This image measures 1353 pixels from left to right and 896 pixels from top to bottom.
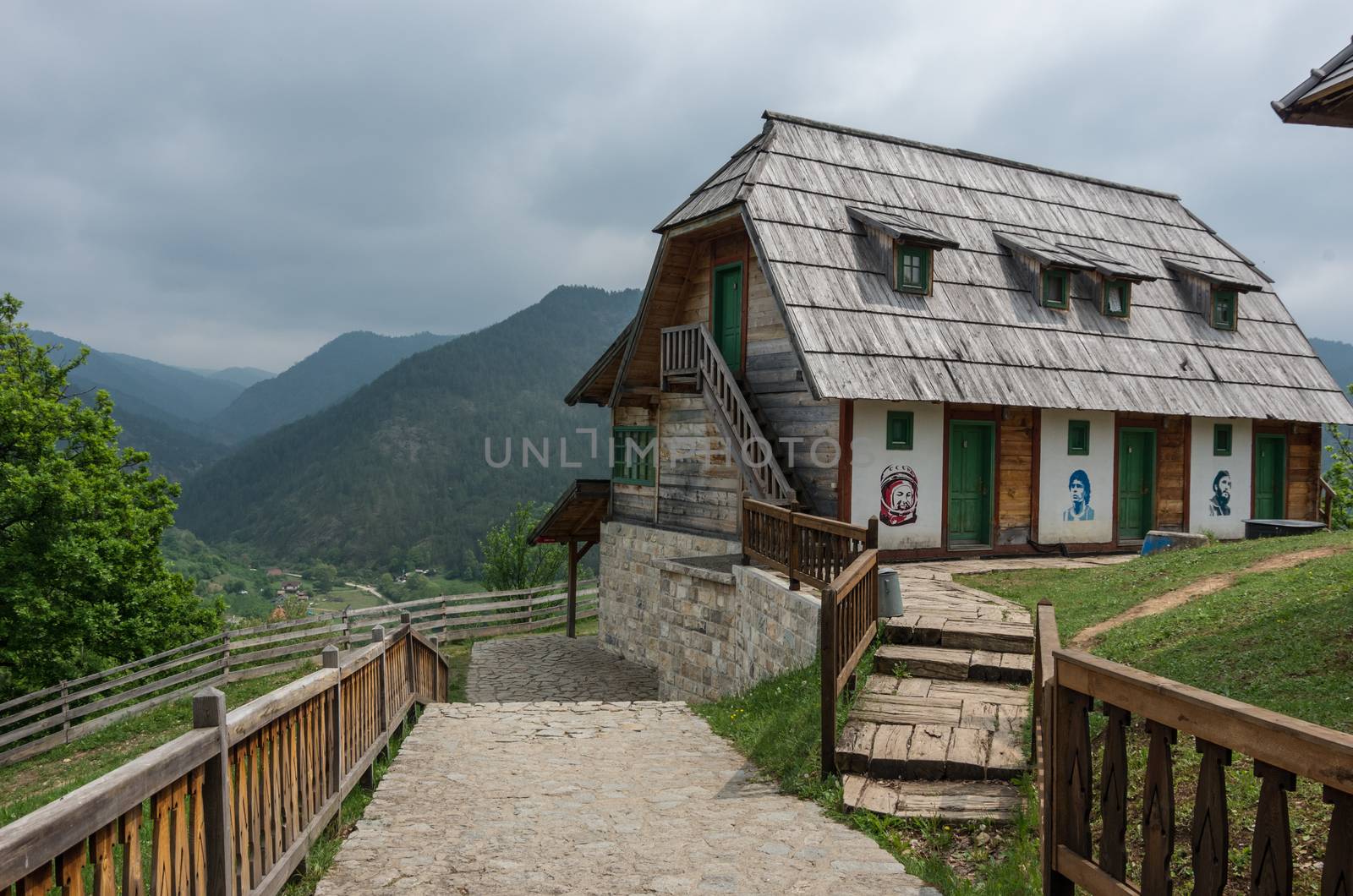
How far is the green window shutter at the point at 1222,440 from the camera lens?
17.8 meters

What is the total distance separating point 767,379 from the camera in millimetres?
15258

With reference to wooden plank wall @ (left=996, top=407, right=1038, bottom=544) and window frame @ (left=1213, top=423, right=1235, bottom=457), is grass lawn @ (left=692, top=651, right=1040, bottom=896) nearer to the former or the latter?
wooden plank wall @ (left=996, top=407, right=1038, bottom=544)

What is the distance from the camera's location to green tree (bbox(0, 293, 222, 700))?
69.1 ft

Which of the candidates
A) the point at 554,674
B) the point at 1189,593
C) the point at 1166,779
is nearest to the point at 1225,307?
the point at 1189,593

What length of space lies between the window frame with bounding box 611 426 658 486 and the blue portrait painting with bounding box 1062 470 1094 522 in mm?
7507

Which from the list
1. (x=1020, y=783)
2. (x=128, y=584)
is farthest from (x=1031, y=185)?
(x=128, y=584)

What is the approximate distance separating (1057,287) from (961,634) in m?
10.6

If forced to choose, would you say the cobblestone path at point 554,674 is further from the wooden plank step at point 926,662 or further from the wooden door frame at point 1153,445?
the wooden door frame at point 1153,445

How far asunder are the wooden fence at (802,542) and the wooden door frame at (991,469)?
4.22 metres

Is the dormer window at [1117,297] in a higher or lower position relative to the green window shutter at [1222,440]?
higher

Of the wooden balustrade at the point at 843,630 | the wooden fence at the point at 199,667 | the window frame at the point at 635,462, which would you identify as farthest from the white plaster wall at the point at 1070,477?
the wooden fence at the point at 199,667

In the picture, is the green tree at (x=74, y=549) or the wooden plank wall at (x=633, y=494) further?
the green tree at (x=74, y=549)

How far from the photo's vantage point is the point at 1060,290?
17062 millimetres

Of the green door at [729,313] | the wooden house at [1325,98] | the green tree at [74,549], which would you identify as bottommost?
the green tree at [74,549]
